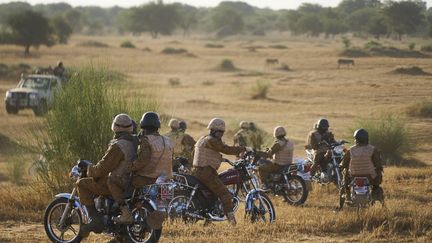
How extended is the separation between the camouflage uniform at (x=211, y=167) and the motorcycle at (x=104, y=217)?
1745 millimetres

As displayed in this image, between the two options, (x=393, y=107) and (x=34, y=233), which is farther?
(x=393, y=107)

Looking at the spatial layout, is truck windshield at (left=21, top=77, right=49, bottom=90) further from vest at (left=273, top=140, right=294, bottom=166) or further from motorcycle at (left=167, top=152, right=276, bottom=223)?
motorcycle at (left=167, top=152, right=276, bottom=223)

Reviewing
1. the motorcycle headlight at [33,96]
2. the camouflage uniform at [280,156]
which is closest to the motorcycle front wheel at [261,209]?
the camouflage uniform at [280,156]

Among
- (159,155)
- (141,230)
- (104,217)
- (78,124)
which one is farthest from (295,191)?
(104,217)

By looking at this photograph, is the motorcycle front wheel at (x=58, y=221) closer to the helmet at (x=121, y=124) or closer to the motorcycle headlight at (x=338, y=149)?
the helmet at (x=121, y=124)

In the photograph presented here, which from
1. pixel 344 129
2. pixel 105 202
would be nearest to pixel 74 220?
pixel 105 202

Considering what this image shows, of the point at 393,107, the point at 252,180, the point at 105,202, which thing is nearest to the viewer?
the point at 105,202

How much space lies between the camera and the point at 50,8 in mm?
197375

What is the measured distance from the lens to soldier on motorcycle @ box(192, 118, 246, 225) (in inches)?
391

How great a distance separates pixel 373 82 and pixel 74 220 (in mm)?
31718

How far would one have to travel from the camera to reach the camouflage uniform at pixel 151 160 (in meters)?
8.25

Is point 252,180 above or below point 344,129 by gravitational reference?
above

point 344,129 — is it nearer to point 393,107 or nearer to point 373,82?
point 393,107

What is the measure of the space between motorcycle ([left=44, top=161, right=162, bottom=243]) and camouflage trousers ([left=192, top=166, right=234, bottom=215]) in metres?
1.74
